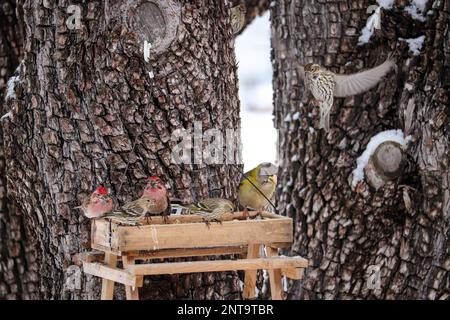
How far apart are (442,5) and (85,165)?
9.71ft

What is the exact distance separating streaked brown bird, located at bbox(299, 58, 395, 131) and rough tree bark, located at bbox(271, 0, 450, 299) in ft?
0.26

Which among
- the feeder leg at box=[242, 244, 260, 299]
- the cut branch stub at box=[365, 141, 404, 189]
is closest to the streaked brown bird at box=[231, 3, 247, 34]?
the cut branch stub at box=[365, 141, 404, 189]

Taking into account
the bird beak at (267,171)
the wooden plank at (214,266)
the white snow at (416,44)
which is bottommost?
the wooden plank at (214,266)

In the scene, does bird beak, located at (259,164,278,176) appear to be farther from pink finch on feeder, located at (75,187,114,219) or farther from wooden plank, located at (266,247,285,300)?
pink finch on feeder, located at (75,187,114,219)

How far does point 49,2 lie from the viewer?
5.82 meters

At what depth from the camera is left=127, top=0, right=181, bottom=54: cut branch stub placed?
18.6 ft

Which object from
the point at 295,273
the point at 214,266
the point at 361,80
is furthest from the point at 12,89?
the point at 361,80

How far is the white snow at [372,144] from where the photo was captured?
7.20 metres

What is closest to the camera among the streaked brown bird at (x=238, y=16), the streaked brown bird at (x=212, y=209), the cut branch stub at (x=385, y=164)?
the streaked brown bird at (x=212, y=209)

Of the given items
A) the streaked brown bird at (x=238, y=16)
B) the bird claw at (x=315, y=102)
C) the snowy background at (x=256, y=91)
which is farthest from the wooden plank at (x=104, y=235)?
the snowy background at (x=256, y=91)

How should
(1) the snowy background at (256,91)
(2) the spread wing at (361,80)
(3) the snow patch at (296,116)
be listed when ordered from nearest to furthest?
(2) the spread wing at (361,80)
(3) the snow patch at (296,116)
(1) the snowy background at (256,91)

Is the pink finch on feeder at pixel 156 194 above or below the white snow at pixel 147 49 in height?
below

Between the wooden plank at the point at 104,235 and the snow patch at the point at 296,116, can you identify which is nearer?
the wooden plank at the point at 104,235

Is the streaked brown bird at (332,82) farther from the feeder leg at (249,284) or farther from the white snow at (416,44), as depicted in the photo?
the feeder leg at (249,284)
